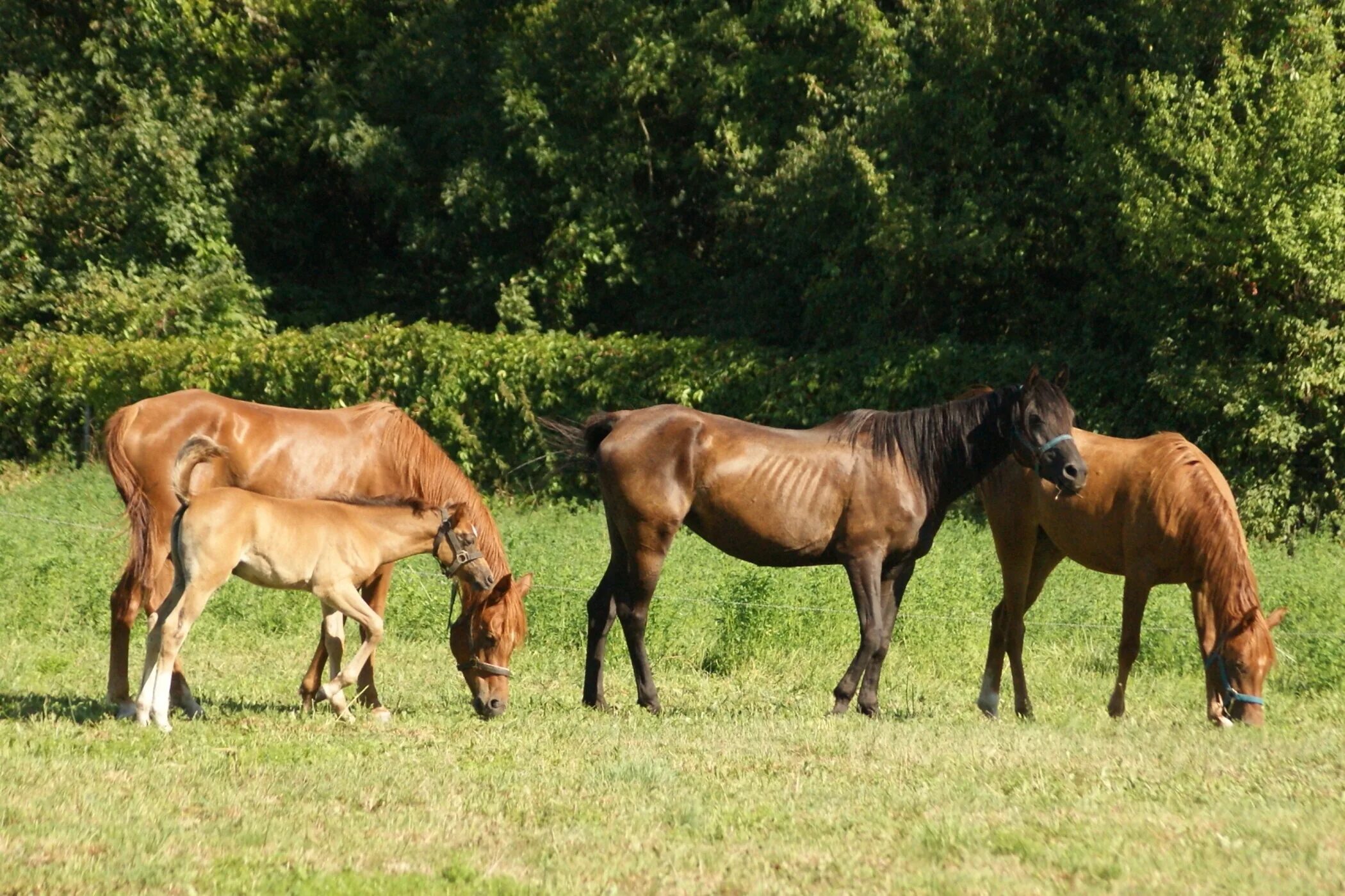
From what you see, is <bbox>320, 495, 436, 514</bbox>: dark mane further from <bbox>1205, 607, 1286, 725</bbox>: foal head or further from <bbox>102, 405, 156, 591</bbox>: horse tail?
<bbox>1205, 607, 1286, 725</bbox>: foal head

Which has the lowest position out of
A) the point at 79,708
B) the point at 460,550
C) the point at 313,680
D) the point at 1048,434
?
the point at 79,708

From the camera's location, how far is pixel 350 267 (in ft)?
112

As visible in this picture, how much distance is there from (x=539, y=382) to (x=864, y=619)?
44.9 feet

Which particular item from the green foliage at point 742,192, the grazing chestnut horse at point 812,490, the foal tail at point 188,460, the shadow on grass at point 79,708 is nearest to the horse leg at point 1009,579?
the grazing chestnut horse at point 812,490

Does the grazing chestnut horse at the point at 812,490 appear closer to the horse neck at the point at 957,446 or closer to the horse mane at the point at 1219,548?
the horse neck at the point at 957,446

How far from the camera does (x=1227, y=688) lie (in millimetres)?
9039

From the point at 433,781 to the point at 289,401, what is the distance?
57.5ft

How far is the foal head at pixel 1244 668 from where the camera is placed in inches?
353

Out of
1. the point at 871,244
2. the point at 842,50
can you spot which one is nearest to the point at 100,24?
the point at 842,50

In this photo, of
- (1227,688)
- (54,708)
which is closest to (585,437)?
(54,708)

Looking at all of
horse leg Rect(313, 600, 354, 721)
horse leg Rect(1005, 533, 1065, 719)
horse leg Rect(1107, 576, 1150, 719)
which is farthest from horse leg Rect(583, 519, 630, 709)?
horse leg Rect(1107, 576, 1150, 719)

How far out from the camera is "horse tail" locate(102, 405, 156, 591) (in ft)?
29.9

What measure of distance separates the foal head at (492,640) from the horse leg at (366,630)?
528 mm

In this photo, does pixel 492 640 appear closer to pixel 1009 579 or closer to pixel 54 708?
pixel 54 708
